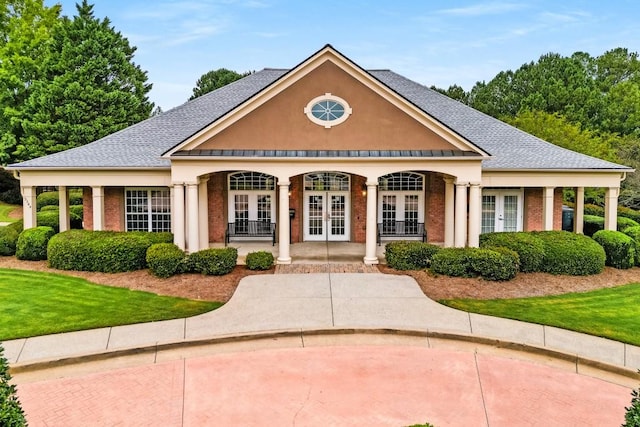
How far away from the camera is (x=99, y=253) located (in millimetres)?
14109

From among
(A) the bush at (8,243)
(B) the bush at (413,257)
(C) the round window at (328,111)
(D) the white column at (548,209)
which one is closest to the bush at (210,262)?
(B) the bush at (413,257)

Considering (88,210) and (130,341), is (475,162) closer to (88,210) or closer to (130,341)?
(130,341)

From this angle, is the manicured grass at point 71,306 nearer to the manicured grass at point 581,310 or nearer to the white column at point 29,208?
the white column at point 29,208

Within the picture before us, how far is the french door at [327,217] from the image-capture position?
19.3 m

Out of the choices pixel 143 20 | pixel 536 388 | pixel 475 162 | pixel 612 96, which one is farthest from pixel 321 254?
pixel 612 96

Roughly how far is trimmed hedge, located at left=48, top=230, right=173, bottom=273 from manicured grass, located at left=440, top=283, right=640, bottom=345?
9.77 metres

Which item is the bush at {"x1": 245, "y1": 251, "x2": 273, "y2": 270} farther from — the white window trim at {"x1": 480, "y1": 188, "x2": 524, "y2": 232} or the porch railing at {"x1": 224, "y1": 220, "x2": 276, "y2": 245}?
the white window trim at {"x1": 480, "y1": 188, "x2": 524, "y2": 232}

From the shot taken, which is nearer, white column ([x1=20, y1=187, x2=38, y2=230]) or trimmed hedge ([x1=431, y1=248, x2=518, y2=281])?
trimmed hedge ([x1=431, y1=248, x2=518, y2=281])

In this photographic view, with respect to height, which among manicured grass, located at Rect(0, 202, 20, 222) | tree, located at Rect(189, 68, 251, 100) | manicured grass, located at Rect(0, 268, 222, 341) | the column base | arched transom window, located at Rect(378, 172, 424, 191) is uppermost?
tree, located at Rect(189, 68, 251, 100)

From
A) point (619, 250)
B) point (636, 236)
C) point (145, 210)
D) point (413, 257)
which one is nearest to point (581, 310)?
point (413, 257)

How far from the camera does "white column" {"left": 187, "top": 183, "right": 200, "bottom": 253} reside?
15281 millimetres

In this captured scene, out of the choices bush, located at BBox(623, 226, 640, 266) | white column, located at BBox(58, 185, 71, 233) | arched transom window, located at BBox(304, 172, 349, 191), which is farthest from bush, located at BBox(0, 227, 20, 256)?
bush, located at BBox(623, 226, 640, 266)

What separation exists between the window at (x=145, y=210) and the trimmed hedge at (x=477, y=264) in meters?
11.1

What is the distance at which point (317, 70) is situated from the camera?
15320mm
